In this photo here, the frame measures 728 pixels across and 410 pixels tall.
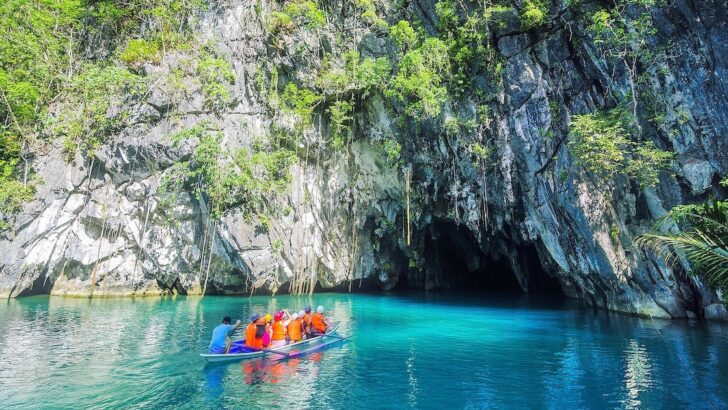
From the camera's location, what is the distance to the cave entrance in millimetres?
26891

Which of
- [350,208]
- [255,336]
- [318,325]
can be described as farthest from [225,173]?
[255,336]

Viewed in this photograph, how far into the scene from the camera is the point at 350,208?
25.1 m

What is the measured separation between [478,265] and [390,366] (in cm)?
2113

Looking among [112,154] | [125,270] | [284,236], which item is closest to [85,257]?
[125,270]

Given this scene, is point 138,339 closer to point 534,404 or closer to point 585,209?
point 534,404

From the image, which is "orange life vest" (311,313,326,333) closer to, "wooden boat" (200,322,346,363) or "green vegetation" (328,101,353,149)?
"wooden boat" (200,322,346,363)

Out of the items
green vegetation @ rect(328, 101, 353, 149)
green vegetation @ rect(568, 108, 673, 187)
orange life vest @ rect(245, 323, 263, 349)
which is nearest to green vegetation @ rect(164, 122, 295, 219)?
green vegetation @ rect(328, 101, 353, 149)

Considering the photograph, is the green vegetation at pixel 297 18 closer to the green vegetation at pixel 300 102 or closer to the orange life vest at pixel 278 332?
the green vegetation at pixel 300 102

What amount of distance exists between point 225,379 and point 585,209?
1339 centimetres

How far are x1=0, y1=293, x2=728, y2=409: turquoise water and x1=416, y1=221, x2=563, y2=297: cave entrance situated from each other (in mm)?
9950

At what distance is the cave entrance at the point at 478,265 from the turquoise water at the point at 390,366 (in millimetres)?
9950

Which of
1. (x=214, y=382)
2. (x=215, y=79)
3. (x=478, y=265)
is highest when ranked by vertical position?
(x=215, y=79)

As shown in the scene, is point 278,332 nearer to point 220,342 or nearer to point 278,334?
point 278,334

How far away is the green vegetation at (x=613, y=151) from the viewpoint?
14805mm
